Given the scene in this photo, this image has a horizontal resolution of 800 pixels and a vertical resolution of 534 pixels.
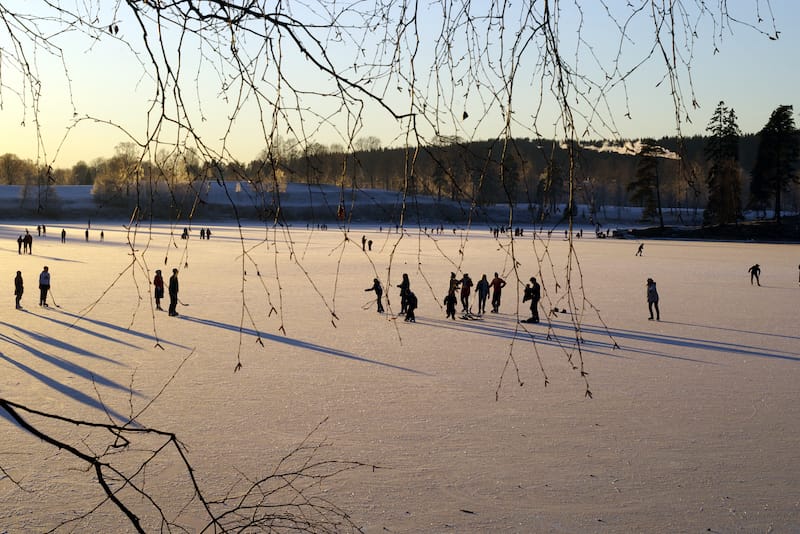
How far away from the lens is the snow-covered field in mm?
6082

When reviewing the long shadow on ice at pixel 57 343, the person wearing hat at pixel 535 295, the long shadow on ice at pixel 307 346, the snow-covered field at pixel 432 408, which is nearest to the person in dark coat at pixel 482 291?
the snow-covered field at pixel 432 408

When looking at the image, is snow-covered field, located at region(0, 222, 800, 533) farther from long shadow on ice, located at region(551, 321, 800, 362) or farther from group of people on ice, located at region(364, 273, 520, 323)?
group of people on ice, located at region(364, 273, 520, 323)

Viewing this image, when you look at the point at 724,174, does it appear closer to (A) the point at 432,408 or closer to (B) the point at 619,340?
(B) the point at 619,340

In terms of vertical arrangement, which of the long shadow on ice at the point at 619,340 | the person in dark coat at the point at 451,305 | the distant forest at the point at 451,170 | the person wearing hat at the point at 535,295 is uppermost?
the distant forest at the point at 451,170

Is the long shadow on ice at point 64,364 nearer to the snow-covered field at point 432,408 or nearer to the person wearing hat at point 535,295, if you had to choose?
the snow-covered field at point 432,408

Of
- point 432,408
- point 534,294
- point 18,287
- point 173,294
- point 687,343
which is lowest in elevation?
point 432,408

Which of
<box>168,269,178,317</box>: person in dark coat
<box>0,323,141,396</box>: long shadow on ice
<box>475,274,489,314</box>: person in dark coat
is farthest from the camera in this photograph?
<box>475,274,489,314</box>: person in dark coat

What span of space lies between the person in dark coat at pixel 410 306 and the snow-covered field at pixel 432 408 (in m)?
0.31

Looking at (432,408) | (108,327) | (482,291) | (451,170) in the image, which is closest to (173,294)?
(108,327)

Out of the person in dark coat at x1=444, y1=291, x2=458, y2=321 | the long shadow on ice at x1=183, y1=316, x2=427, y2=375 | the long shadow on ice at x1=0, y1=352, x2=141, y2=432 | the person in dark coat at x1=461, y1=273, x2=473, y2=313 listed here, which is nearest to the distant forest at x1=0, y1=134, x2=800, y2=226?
the long shadow on ice at x1=0, y1=352, x2=141, y2=432

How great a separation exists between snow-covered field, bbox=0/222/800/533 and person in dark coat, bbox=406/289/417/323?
31 cm

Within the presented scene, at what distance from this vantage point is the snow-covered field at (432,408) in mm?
6082

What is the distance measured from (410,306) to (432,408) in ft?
23.1

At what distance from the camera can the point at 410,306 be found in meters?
16.3
